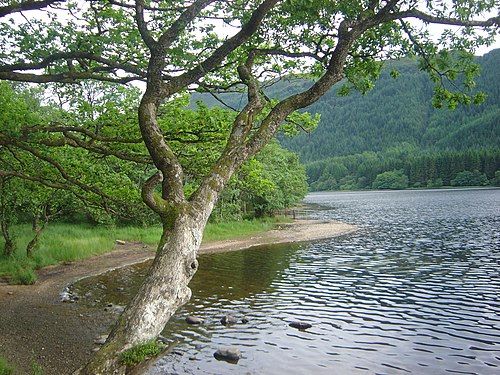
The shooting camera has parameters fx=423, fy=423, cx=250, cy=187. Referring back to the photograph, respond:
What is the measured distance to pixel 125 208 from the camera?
51.9 ft

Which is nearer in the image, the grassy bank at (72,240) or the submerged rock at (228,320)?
the submerged rock at (228,320)

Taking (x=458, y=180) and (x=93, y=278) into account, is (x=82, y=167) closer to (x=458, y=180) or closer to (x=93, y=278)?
(x=93, y=278)

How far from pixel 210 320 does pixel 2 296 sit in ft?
→ 32.4

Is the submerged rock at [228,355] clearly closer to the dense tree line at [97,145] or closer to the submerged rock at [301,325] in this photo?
A: the submerged rock at [301,325]

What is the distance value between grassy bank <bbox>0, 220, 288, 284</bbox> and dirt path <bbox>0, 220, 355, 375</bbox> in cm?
108

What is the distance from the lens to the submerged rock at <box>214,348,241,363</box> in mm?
12773

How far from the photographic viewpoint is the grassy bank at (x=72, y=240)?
24400 millimetres

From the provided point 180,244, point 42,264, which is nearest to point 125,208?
point 180,244

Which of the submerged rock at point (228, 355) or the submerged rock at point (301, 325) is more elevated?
the submerged rock at point (228, 355)

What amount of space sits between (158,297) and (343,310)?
14519 mm

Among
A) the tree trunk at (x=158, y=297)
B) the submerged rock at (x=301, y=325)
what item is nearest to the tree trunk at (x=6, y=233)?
the submerged rock at (x=301, y=325)

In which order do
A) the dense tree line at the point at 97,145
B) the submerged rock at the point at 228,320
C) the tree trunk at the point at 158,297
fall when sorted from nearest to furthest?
the tree trunk at the point at 158,297 → the dense tree line at the point at 97,145 → the submerged rock at the point at 228,320

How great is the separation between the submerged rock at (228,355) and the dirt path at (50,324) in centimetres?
380

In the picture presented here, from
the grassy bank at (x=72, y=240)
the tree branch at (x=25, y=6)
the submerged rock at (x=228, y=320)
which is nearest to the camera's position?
the tree branch at (x=25, y=6)
